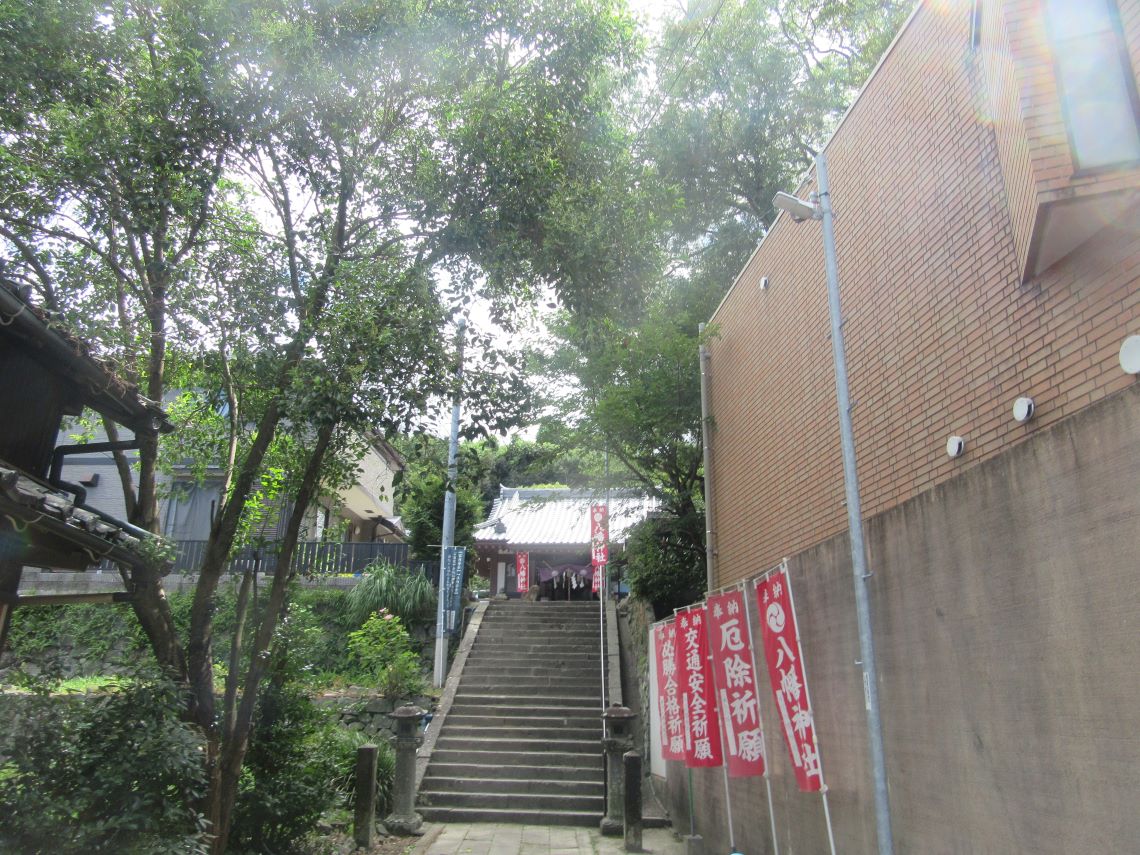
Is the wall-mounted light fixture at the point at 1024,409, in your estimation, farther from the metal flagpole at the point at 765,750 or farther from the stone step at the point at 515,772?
the stone step at the point at 515,772

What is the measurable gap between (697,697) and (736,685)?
57.5 inches

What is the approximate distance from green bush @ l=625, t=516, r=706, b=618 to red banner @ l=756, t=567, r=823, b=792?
779 cm

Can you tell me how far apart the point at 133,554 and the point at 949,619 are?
625 cm

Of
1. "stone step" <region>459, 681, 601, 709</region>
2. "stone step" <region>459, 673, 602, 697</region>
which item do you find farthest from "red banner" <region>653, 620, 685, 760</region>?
"stone step" <region>459, 673, 602, 697</region>

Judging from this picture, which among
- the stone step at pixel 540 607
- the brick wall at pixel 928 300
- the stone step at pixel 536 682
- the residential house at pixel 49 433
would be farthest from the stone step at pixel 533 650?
the residential house at pixel 49 433

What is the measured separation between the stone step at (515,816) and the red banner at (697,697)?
3884 millimetres

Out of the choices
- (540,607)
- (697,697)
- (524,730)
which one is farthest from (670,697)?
(540,607)

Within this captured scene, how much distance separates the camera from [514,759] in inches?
577

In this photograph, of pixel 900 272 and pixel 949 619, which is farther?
pixel 900 272

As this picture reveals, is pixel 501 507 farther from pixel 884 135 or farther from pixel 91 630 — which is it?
pixel 884 135

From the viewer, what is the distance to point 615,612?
68.1 ft

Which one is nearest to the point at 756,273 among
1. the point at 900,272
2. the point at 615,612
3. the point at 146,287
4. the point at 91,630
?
the point at 900,272

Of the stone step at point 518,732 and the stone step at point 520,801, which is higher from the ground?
the stone step at point 518,732

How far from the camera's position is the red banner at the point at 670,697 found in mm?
10531
